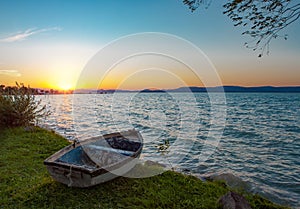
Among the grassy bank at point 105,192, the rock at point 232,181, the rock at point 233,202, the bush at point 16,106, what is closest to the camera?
the rock at point 233,202

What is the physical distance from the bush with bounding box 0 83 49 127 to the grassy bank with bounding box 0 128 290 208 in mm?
5656

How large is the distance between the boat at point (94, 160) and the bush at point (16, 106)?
283 inches

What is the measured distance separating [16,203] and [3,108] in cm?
905

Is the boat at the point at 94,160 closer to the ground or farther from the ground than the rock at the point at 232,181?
farther from the ground

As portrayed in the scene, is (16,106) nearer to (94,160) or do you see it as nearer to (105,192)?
(94,160)

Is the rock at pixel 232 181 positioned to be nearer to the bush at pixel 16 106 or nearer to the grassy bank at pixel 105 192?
the grassy bank at pixel 105 192

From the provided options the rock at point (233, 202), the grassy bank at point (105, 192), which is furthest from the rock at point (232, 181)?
the rock at point (233, 202)

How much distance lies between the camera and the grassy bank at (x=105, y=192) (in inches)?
204

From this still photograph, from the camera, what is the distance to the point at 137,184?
6.24m

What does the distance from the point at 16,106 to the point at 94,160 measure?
8206mm

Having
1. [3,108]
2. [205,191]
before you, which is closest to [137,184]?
[205,191]

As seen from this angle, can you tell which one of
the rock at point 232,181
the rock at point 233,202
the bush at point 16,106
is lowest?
the rock at point 232,181

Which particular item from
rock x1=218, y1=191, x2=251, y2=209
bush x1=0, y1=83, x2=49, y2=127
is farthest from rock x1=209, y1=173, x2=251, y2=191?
bush x1=0, y1=83, x2=49, y2=127

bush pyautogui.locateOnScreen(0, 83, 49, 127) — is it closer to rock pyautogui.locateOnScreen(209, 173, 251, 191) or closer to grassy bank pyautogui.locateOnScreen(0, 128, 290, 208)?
grassy bank pyautogui.locateOnScreen(0, 128, 290, 208)
